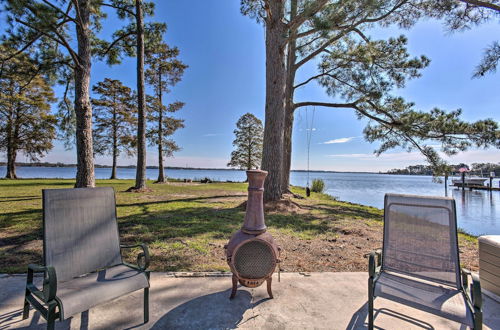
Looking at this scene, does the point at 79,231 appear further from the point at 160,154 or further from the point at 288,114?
the point at 160,154

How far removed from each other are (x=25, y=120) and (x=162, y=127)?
1051 centimetres

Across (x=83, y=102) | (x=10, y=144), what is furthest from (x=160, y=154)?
(x=10, y=144)

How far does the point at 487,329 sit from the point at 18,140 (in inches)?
999

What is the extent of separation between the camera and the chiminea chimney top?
2203 mm

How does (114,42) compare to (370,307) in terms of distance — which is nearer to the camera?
(370,307)

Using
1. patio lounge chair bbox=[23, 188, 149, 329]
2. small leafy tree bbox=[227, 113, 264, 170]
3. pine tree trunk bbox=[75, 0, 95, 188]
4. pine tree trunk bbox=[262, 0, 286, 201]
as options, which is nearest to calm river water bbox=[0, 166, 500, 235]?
small leafy tree bbox=[227, 113, 264, 170]

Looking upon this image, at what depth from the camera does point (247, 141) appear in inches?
1072

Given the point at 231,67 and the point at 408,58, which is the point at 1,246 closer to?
the point at 408,58

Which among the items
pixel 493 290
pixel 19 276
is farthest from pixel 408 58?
pixel 19 276

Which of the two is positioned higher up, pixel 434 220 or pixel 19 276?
pixel 434 220

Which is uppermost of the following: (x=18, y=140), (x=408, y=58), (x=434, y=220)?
(x=408, y=58)

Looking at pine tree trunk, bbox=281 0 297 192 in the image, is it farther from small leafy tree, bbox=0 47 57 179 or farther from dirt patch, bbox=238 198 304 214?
small leafy tree, bbox=0 47 57 179

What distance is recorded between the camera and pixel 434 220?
221cm

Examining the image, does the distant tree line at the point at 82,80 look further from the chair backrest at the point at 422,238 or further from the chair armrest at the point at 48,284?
the chair backrest at the point at 422,238
